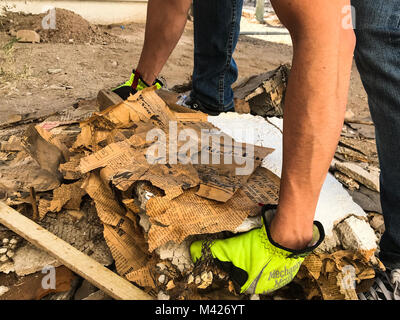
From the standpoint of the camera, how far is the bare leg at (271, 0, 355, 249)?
0.99 metres

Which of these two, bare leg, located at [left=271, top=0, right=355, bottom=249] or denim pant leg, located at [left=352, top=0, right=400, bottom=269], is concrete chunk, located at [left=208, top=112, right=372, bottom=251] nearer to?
denim pant leg, located at [left=352, top=0, right=400, bottom=269]

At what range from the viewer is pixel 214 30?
2.09 m

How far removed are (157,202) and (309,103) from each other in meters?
0.65

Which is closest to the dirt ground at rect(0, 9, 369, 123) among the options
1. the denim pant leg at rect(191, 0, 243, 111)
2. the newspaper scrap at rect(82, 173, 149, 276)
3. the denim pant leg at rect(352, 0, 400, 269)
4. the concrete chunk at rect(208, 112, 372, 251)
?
the denim pant leg at rect(191, 0, 243, 111)

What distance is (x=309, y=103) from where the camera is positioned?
1040 millimetres

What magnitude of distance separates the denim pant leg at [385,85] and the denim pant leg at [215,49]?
90 centimetres

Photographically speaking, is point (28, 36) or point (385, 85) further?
point (28, 36)

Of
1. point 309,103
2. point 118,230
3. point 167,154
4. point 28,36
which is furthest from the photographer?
point 28,36

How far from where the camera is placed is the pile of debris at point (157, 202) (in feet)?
4.18

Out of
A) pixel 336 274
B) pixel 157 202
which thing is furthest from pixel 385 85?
pixel 157 202

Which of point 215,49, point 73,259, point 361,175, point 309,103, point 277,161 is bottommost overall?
point 73,259

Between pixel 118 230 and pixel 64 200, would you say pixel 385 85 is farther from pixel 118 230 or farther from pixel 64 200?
pixel 64 200

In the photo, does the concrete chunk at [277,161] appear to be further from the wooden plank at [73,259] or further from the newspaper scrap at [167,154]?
the wooden plank at [73,259]
